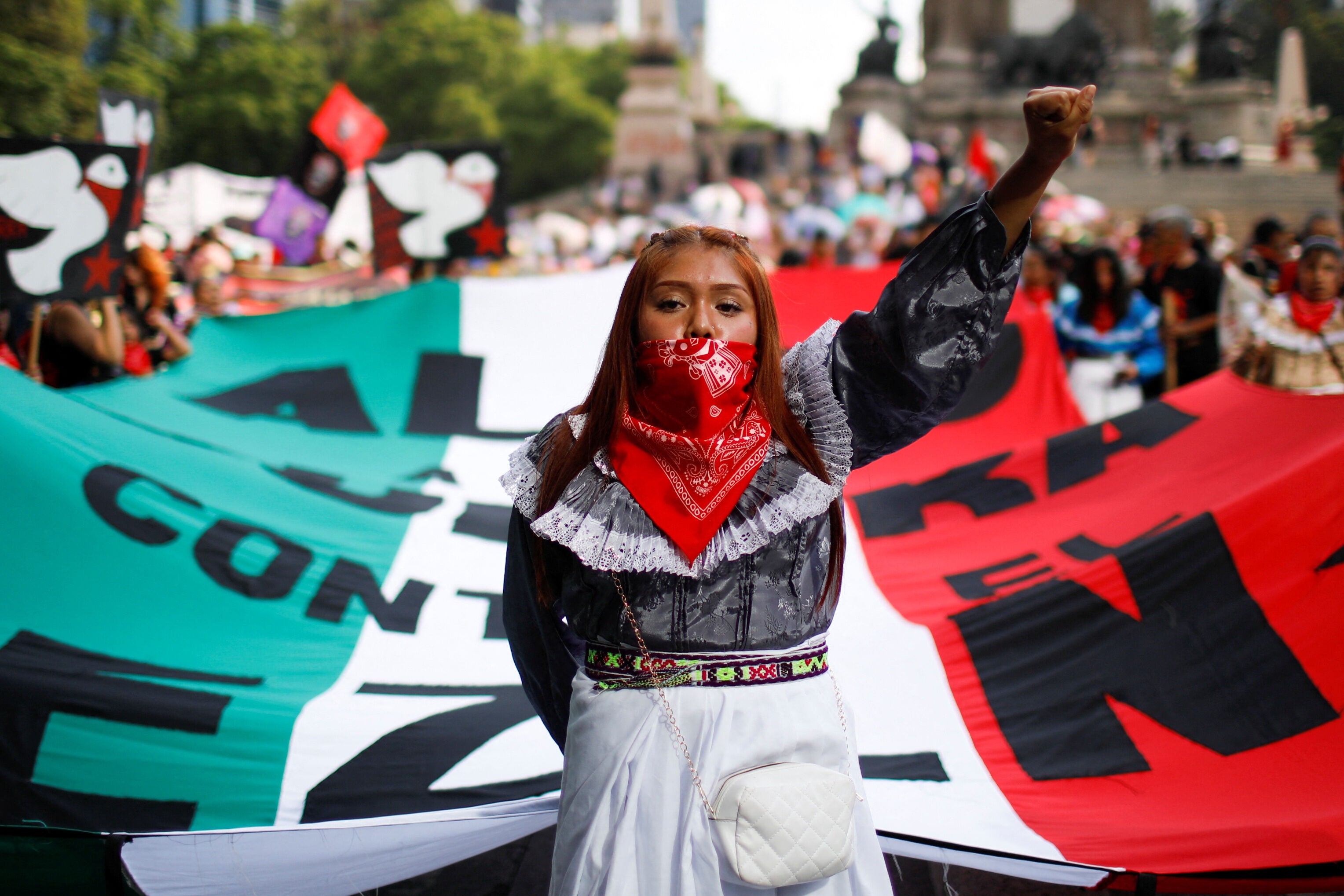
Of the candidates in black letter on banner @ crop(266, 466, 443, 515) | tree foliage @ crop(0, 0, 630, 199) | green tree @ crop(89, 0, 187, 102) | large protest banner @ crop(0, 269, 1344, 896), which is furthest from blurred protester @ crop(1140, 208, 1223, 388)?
green tree @ crop(89, 0, 187, 102)

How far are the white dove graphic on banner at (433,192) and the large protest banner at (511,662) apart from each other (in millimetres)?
3460

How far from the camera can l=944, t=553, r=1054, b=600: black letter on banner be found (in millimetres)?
3586

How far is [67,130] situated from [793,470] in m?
36.1

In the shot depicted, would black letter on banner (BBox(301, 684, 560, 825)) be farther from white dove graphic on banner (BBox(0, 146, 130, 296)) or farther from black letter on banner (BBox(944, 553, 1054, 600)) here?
white dove graphic on banner (BBox(0, 146, 130, 296))

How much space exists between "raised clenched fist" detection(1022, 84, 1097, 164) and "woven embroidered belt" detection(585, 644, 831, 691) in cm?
79

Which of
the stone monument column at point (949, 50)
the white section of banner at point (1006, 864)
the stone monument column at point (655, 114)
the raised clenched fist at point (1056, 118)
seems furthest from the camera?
the stone monument column at point (655, 114)

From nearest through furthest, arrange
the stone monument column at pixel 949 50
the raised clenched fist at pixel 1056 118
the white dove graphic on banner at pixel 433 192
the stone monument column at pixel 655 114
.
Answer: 1. the raised clenched fist at pixel 1056 118
2. the white dove graphic on banner at pixel 433 192
3. the stone monument column at pixel 949 50
4. the stone monument column at pixel 655 114

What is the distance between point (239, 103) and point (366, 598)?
44.5 metres

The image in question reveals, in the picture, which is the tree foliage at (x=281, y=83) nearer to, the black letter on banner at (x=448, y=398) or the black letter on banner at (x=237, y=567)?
the black letter on banner at (x=448, y=398)

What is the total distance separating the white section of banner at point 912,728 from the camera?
2580mm

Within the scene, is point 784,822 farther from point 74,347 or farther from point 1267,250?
point 1267,250

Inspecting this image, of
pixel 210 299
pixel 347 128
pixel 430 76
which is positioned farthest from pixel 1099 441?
pixel 430 76

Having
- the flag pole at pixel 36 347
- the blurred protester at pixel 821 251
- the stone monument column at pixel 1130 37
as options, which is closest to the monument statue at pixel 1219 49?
the stone monument column at pixel 1130 37

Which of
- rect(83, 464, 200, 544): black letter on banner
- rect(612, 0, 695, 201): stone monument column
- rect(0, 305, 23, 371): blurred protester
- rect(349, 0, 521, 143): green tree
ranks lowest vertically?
rect(83, 464, 200, 544): black letter on banner
